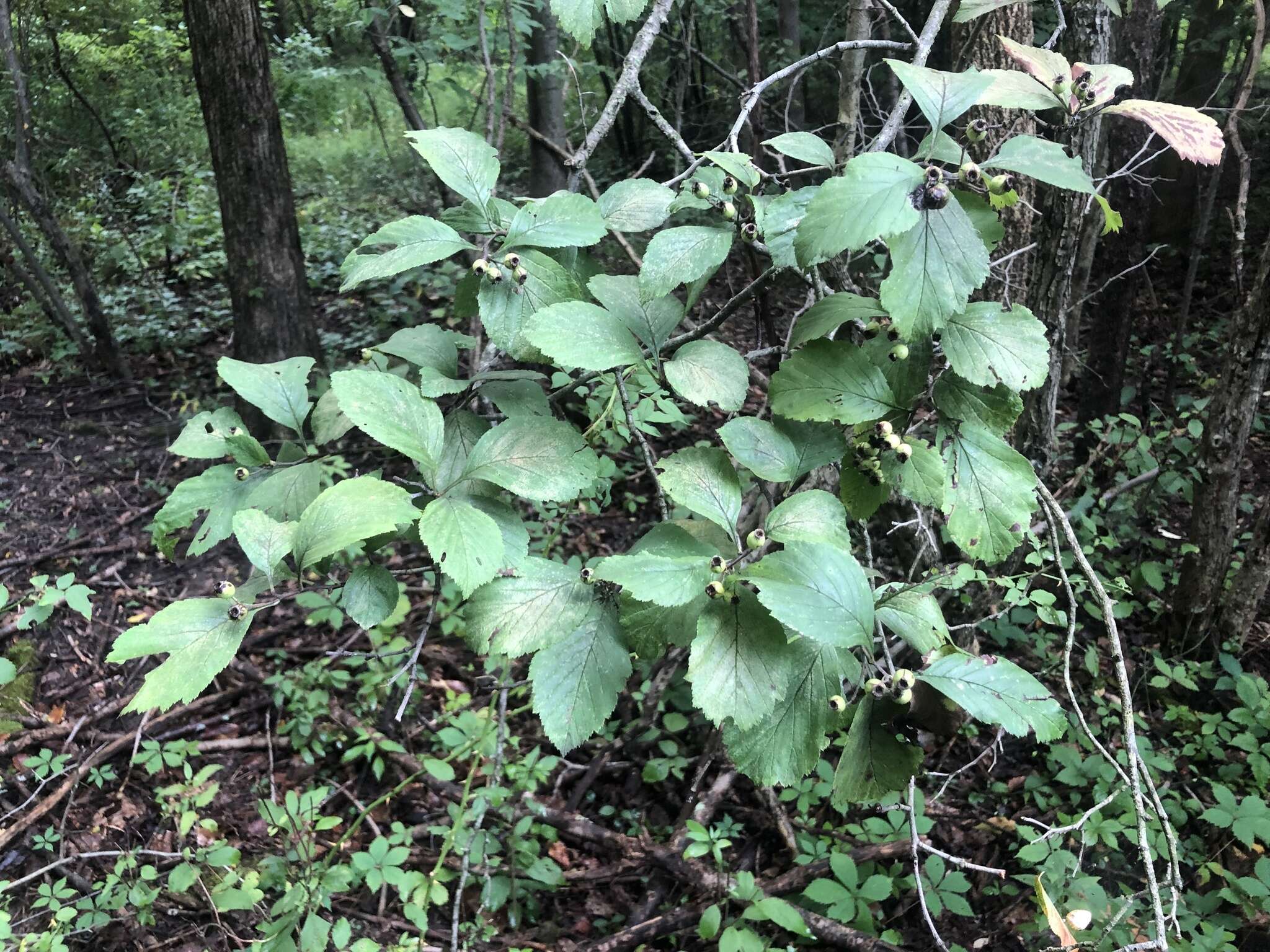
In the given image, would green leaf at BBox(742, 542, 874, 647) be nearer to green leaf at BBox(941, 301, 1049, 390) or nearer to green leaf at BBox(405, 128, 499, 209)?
green leaf at BBox(941, 301, 1049, 390)

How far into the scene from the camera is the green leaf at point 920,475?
3.07ft

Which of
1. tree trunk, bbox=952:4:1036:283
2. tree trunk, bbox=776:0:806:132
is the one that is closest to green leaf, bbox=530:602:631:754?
tree trunk, bbox=952:4:1036:283

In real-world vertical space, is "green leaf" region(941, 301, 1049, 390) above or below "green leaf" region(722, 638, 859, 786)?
above

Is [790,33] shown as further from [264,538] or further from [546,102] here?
[264,538]

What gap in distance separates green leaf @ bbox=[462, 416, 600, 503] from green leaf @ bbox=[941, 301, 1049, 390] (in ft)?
1.51

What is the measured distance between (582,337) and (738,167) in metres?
0.29

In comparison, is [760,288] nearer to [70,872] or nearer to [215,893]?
[215,893]

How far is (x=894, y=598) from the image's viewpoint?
94cm

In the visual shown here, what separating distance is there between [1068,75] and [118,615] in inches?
172

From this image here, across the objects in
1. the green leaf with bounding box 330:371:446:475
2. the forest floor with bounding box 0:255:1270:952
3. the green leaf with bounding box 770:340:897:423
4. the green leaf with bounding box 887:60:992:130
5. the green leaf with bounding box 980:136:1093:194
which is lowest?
the forest floor with bounding box 0:255:1270:952

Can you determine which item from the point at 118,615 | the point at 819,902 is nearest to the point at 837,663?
the point at 819,902

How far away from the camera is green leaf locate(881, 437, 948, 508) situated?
94cm

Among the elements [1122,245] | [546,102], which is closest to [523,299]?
[1122,245]

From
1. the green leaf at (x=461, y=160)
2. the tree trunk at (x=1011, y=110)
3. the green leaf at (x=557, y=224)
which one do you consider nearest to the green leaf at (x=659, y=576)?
the green leaf at (x=557, y=224)
